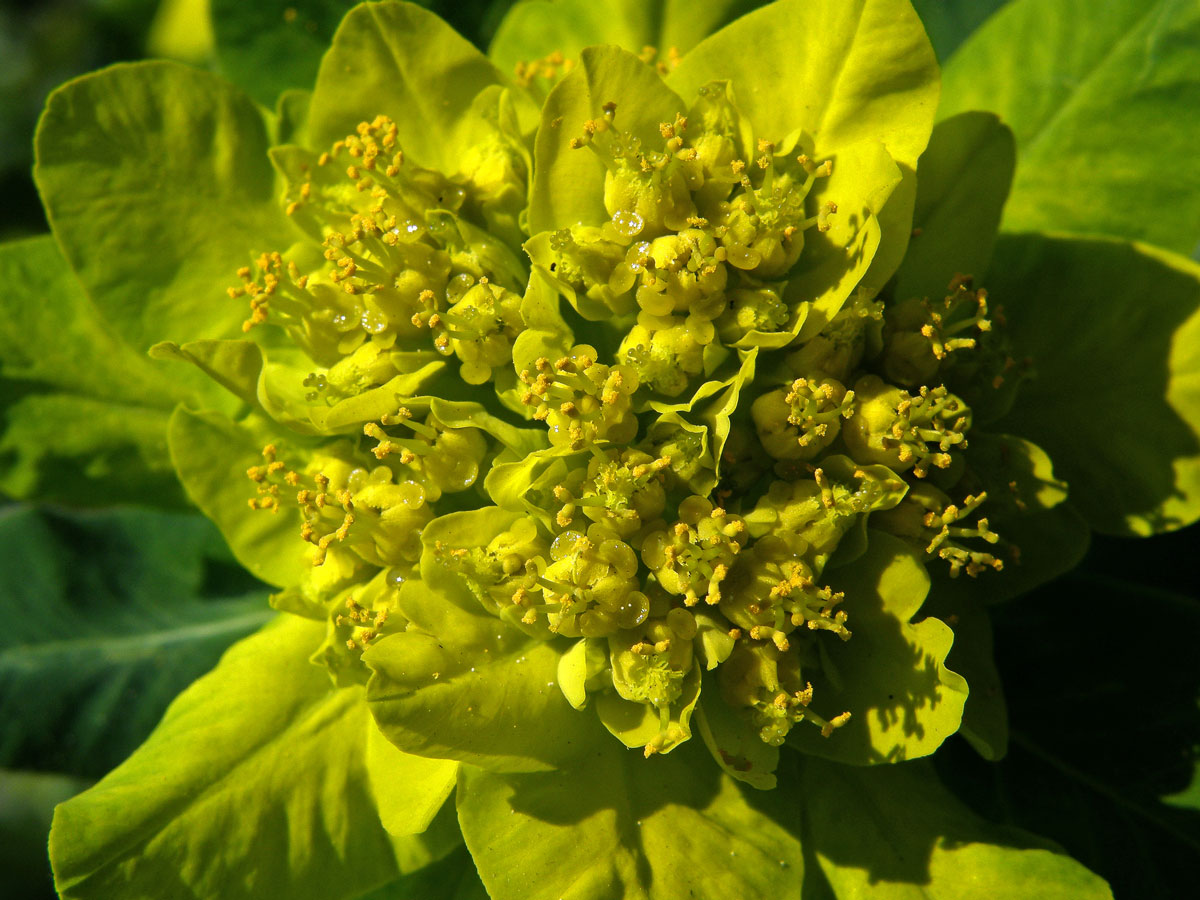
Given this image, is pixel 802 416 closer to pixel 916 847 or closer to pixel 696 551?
pixel 696 551

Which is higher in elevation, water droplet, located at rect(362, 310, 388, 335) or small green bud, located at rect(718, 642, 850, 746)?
water droplet, located at rect(362, 310, 388, 335)

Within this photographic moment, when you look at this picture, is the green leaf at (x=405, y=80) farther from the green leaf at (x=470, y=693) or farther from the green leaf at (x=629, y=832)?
the green leaf at (x=629, y=832)

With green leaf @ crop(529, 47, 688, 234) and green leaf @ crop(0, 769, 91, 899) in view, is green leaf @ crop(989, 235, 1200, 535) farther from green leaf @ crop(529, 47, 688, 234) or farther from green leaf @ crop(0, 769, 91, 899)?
green leaf @ crop(0, 769, 91, 899)

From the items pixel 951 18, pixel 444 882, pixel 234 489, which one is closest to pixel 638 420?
pixel 234 489

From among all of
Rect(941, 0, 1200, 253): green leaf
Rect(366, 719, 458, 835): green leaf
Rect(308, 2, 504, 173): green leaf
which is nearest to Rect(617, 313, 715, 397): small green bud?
→ Rect(308, 2, 504, 173): green leaf

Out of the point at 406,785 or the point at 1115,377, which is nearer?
the point at 406,785

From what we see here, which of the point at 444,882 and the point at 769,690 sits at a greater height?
the point at 769,690
